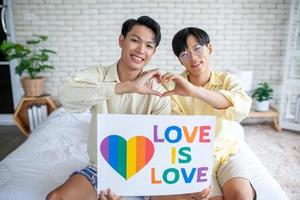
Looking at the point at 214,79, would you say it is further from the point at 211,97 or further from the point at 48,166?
the point at 48,166

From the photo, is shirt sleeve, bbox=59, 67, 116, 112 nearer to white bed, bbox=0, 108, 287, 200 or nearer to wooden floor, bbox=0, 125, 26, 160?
white bed, bbox=0, 108, 287, 200

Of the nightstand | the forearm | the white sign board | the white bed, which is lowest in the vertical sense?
the nightstand

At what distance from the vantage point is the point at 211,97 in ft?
4.10

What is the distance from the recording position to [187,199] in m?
1.20

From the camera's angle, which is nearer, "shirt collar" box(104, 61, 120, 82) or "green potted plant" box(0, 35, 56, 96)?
"shirt collar" box(104, 61, 120, 82)

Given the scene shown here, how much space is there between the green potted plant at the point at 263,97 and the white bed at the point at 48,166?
5.43 feet

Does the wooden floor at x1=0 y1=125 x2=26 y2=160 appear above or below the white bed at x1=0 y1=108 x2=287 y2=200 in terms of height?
below

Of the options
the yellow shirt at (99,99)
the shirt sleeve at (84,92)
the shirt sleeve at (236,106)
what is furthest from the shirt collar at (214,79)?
the shirt sleeve at (84,92)

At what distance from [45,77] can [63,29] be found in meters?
0.66

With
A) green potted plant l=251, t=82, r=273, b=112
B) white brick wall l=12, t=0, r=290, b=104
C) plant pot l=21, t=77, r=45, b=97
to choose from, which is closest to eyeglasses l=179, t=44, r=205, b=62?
white brick wall l=12, t=0, r=290, b=104

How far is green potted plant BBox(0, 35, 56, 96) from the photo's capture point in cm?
303

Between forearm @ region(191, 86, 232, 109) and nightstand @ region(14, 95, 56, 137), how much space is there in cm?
246

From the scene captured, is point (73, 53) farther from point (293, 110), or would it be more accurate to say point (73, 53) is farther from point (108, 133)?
point (293, 110)

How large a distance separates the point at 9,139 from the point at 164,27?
7.54 feet
